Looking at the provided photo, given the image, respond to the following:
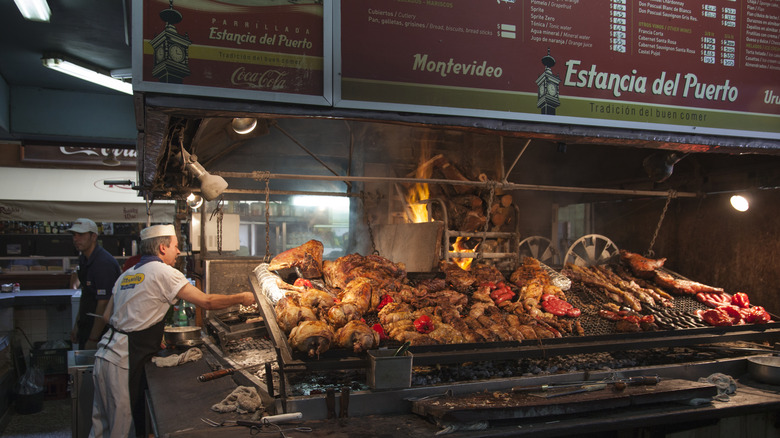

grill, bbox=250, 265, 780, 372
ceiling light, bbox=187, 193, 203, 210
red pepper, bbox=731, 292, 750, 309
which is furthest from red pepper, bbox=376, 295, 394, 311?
ceiling light, bbox=187, 193, 203, 210

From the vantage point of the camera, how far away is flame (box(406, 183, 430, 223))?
332 inches

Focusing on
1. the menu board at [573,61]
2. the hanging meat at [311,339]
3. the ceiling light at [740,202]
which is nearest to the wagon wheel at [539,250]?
the ceiling light at [740,202]

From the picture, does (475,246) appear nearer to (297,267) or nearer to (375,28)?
(297,267)

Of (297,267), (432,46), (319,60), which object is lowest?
(297,267)

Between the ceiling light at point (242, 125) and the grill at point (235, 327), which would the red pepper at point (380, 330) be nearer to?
the grill at point (235, 327)

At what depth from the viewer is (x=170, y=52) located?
9.23ft

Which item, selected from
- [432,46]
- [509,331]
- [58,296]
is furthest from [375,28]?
[58,296]

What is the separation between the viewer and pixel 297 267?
5.16 meters

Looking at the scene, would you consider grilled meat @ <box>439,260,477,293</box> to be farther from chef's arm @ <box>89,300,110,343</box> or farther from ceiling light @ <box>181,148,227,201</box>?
chef's arm @ <box>89,300,110,343</box>

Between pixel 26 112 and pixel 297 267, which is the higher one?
pixel 26 112

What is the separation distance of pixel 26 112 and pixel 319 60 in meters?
8.00

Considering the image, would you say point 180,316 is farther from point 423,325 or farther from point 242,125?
point 423,325

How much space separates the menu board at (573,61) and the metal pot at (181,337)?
3.73 meters

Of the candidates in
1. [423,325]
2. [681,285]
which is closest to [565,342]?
[423,325]
